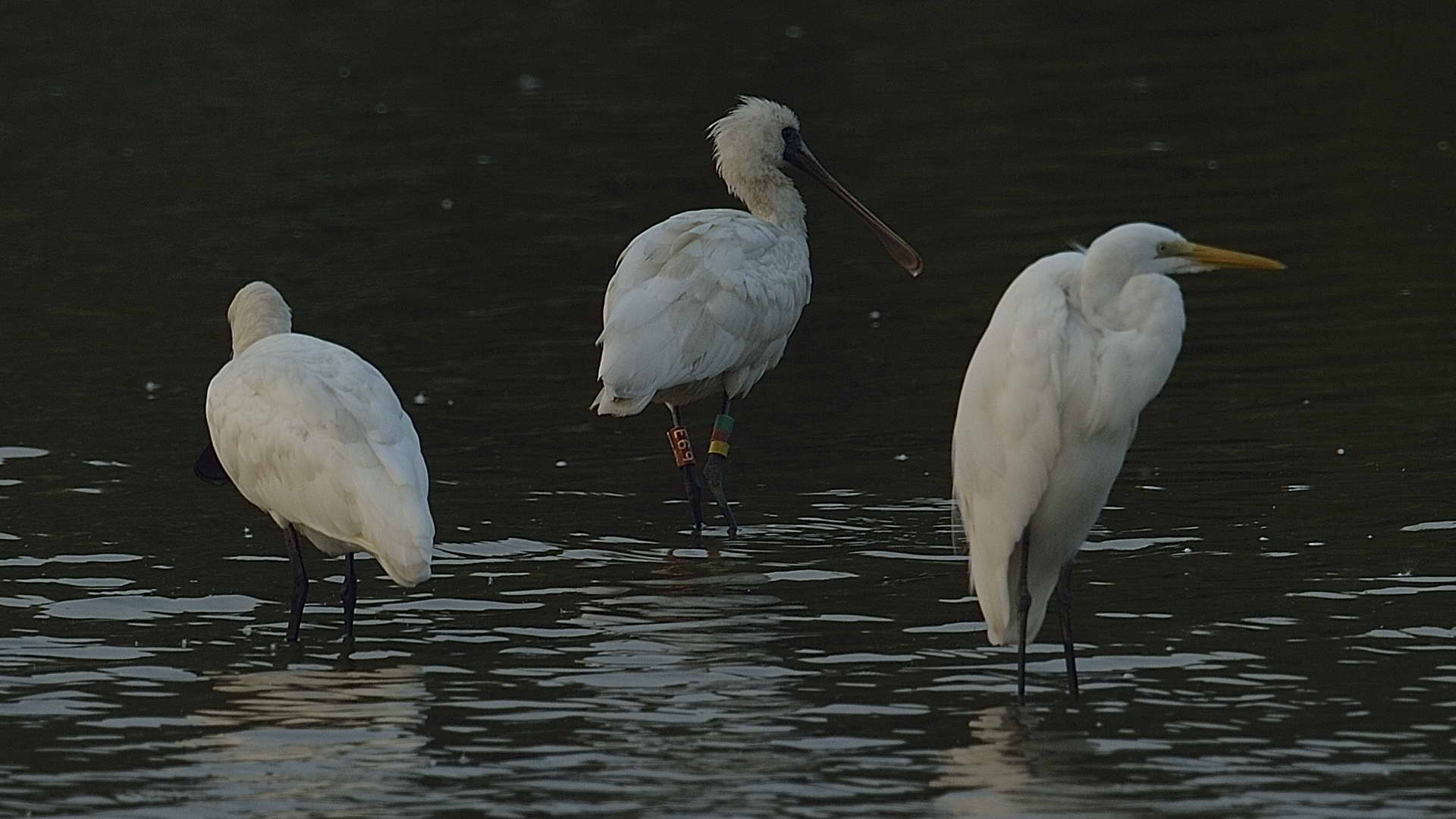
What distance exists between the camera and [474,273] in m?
17.6

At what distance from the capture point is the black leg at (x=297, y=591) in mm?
9406

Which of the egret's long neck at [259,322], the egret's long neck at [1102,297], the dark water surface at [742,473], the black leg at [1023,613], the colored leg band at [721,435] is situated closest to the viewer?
the dark water surface at [742,473]

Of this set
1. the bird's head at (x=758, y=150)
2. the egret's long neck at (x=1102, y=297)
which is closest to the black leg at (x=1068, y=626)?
the egret's long neck at (x=1102, y=297)

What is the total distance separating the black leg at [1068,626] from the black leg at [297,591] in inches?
111

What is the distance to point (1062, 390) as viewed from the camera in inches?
314

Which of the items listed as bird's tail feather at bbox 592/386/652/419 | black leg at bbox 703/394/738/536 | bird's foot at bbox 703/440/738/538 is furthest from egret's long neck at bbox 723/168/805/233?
bird's tail feather at bbox 592/386/652/419

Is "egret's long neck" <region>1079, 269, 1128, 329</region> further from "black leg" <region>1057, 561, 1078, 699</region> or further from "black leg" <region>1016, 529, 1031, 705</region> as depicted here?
"black leg" <region>1057, 561, 1078, 699</region>

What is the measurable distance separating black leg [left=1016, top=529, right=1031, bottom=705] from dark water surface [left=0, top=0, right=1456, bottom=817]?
0.22ft

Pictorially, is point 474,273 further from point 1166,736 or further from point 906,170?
point 1166,736

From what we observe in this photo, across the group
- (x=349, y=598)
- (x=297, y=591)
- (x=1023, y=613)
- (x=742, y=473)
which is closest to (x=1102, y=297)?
(x=1023, y=613)

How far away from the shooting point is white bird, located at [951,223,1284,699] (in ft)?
26.0

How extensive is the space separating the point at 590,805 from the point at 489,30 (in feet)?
81.5

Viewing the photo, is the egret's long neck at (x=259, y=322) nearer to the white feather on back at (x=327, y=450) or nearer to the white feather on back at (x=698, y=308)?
the white feather on back at (x=327, y=450)

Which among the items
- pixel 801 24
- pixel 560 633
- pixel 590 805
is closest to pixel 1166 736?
pixel 590 805
